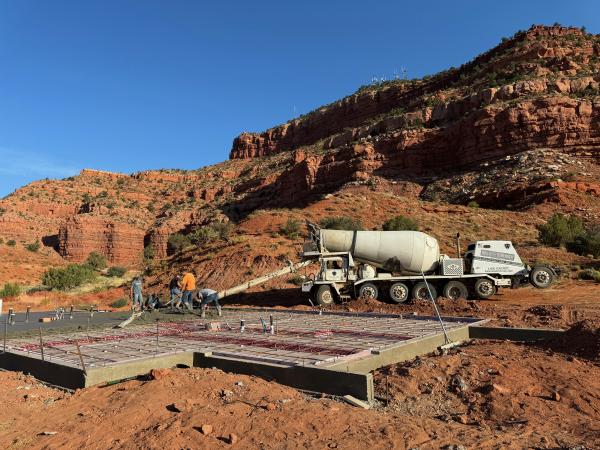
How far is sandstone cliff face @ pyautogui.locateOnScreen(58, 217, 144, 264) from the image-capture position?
206 feet

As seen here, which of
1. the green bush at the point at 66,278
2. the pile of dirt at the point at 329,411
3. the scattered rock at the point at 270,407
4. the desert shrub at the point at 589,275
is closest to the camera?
the pile of dirt at the point at 329,411

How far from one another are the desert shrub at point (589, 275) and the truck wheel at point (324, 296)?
11.6 m

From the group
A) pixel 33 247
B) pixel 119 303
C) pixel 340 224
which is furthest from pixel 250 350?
pixel 33 247

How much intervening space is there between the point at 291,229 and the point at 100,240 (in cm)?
4292

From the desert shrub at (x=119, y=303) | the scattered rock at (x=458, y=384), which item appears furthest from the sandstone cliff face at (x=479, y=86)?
the scattered rock at (x=458, y=384)

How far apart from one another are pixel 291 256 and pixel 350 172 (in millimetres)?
30770

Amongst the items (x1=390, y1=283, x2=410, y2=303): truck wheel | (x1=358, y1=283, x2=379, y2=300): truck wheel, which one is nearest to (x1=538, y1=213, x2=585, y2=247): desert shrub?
(x1=390, y1=283, x2=410, y2=303): truck wheel

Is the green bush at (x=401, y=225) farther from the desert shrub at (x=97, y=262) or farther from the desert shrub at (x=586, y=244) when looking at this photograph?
the desert shrub at (x=97, y=262)

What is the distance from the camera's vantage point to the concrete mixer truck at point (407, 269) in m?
17.8

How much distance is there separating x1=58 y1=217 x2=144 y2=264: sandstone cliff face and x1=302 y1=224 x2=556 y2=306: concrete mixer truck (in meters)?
52.7

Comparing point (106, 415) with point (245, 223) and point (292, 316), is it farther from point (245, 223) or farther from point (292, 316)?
point (245, 223)

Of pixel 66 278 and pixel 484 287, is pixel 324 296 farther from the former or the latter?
pixel 66 278

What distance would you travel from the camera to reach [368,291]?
18.3 meters

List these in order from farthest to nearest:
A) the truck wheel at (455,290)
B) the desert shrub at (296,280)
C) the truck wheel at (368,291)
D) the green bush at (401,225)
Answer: the green bush at (401,225) < the desert shrub at (296,280) < the truck wheel at (368,291) < the truck wheel at (455,290)
